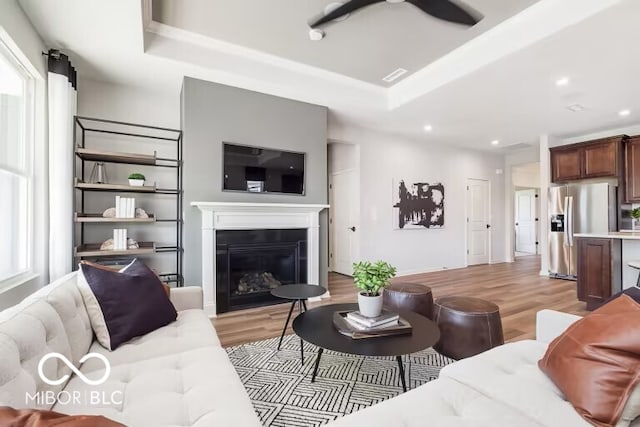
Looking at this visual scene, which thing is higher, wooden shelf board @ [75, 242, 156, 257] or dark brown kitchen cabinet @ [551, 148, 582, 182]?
dark brown kitchen cabinet @ [551, 148, 582, 182]

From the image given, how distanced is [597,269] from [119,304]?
463 cm

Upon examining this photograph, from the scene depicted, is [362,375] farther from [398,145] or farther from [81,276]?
[398,145]

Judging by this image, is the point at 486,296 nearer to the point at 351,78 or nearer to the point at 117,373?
the point at 351,78

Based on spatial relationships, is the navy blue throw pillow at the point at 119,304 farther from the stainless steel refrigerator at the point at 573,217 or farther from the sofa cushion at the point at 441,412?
the stainless steel refrigerator at the point at 573,217

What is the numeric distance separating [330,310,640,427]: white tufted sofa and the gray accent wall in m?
2.81

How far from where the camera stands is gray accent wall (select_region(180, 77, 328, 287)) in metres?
3.41

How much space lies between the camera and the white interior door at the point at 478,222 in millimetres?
6801

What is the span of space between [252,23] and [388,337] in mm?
2896

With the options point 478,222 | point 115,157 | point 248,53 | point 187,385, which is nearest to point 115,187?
point 115,157

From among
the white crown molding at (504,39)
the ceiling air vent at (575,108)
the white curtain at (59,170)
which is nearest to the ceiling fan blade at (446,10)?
the white crown molding at (504,39)

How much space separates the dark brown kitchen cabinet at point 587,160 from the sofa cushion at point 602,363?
5223 mm

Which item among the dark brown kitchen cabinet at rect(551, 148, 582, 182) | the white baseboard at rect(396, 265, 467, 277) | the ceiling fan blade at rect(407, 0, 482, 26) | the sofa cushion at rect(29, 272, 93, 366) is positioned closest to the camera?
the sofa cushion at rect(29, 272, 93, 366)

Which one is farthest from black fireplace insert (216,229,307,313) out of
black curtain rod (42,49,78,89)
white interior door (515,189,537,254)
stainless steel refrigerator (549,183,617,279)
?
white interior door (515,189,537,254)

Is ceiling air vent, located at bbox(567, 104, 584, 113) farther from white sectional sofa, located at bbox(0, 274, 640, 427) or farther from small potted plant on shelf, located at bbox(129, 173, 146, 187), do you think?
small potted plant on shelf, located at bbox(129, 173, 146, 187)
